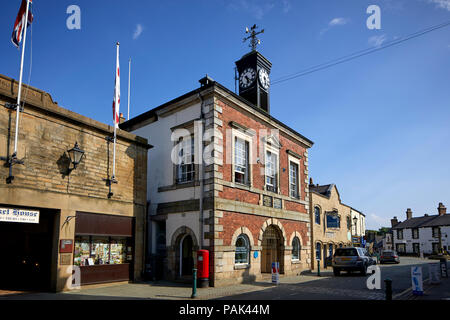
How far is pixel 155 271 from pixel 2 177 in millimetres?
7646

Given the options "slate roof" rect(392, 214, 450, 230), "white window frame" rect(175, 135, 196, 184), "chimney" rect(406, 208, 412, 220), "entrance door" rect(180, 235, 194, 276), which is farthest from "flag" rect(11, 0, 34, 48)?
"chimney" rect(406, 208, 412, 220)

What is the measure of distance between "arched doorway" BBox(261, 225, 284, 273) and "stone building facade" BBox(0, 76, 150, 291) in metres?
6.96

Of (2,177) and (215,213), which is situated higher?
(2,177)

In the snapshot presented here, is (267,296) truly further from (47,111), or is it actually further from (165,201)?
(47,111)

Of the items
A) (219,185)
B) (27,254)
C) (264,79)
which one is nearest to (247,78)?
(264,79)

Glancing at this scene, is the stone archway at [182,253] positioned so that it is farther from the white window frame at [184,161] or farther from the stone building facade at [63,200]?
the white window frame at [184,161]

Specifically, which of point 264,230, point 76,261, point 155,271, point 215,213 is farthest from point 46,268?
point 264,230

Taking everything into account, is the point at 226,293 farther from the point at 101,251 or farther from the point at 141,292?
the point at 101,251

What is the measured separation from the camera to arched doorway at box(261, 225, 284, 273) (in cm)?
1827

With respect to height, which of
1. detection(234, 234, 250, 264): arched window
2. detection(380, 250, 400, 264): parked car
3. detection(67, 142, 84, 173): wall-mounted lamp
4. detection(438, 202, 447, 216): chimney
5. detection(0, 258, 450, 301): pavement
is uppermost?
detection(67, 142, 84, 173): wall-mounted lamp

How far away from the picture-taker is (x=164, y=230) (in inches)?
640

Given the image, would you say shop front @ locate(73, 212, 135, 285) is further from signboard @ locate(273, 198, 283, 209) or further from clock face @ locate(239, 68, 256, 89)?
clock face @ locate(239, 68, 256, 89)

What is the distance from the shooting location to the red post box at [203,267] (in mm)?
12838
